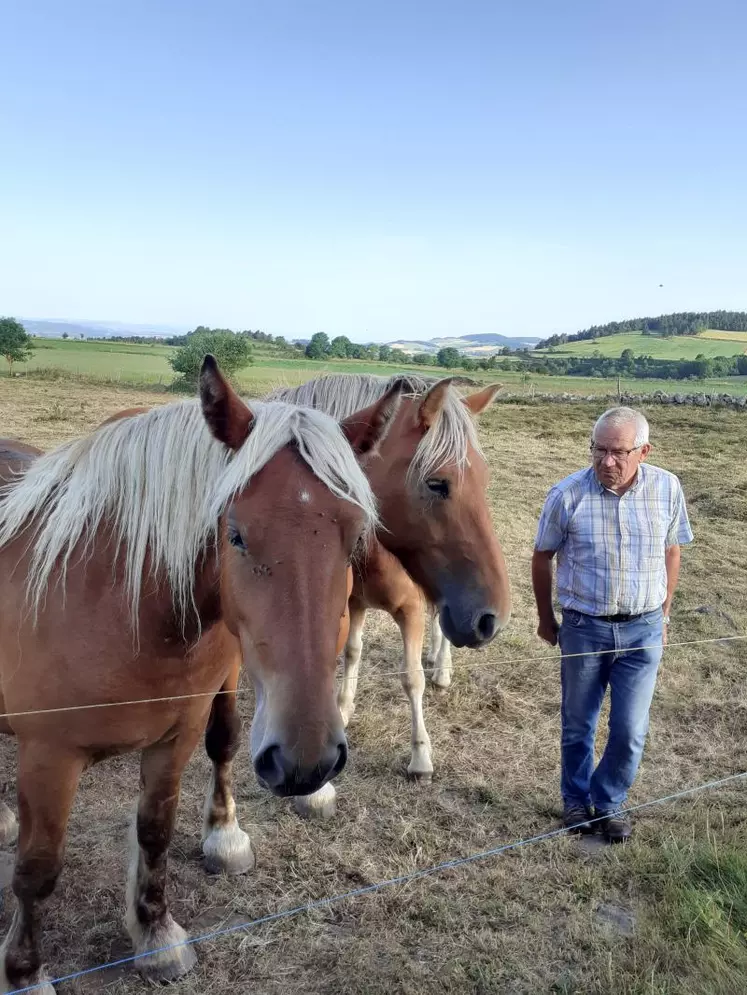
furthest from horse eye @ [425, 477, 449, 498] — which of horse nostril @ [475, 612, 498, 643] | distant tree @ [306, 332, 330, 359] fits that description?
distant tree @ [306, 332, 330, 359]

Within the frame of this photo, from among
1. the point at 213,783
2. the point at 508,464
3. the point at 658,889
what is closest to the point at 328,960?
the point at 213,783

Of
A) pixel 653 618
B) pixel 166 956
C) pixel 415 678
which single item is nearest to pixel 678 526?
pixel 653 618

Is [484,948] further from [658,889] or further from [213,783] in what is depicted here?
[213,783]

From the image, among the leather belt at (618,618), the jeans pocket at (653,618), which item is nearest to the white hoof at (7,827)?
the leather belt at (618,618)

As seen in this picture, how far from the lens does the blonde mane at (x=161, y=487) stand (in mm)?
1731

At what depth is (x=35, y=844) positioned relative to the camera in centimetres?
211

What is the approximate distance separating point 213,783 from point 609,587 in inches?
86.9

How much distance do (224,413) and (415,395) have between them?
5.27 ft

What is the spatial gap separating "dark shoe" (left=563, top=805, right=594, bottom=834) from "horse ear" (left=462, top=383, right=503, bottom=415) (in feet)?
7.15

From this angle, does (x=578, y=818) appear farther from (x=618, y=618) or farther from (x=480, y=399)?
(x=480, y=399)

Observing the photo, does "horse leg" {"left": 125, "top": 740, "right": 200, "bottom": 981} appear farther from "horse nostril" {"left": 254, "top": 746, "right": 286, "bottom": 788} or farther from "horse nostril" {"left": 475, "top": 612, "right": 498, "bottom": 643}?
"horse nostril" {"left": 475, "top": 612, "right": 498, "bottom": 643}

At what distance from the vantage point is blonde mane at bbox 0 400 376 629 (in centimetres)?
173

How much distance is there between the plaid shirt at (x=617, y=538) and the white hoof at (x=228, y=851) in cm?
203

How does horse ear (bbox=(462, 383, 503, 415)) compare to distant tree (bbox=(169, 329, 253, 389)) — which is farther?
distant tree (bbox=(169, 329, 253, 389))
